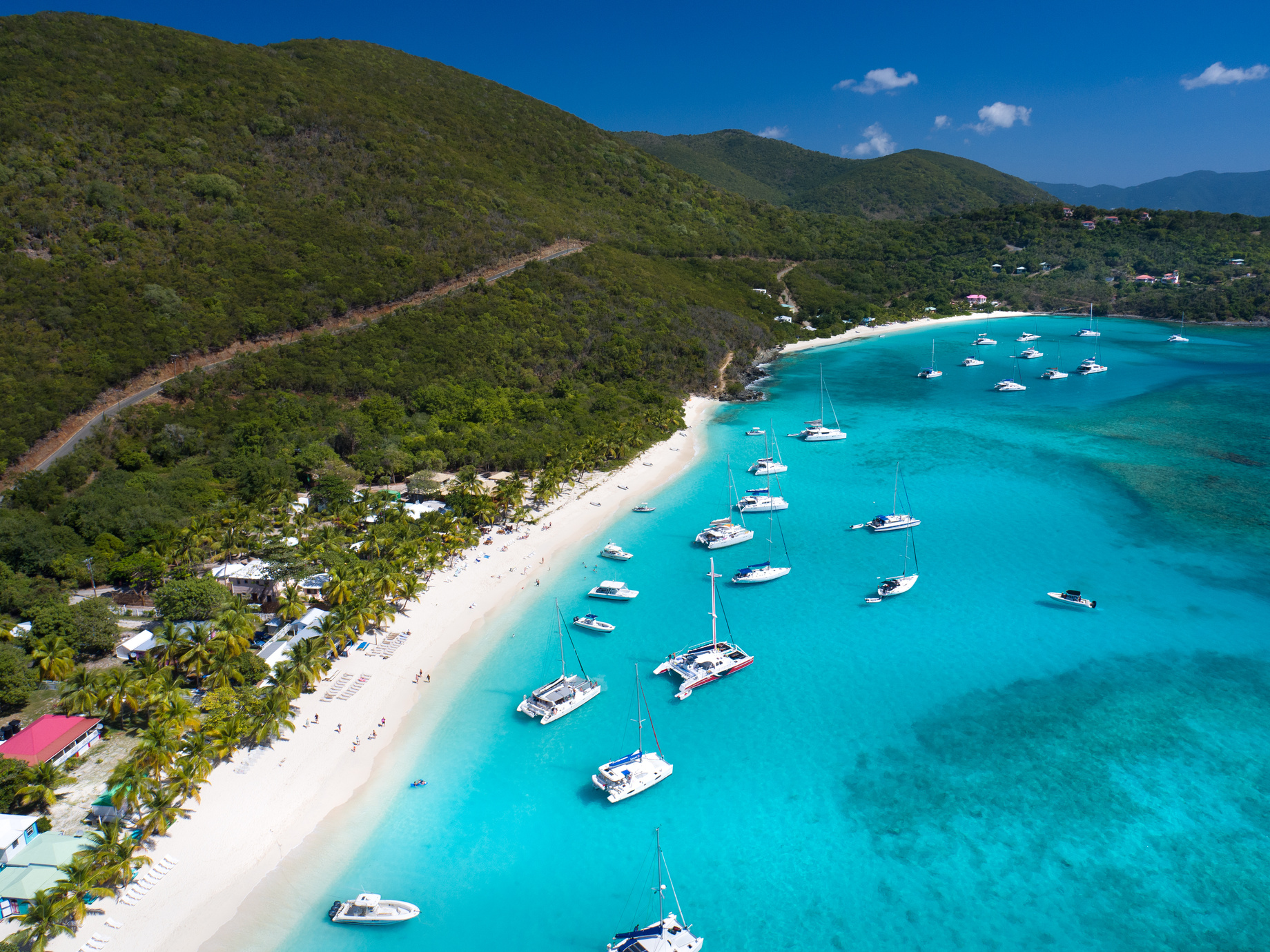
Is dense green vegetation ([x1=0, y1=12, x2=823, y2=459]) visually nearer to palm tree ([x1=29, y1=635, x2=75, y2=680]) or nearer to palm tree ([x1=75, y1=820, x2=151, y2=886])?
palm tree ([x1=29, y1=635, x2=75, y2=680])

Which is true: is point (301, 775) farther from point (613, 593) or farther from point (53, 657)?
point (613, 593)

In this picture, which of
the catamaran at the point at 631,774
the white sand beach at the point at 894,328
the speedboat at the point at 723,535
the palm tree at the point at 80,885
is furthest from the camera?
the white sand beach at the point at 894,328

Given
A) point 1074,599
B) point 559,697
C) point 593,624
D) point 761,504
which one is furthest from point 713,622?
point 1074,599

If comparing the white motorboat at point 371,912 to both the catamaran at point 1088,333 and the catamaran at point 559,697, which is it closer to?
the catamaran at point 559,697

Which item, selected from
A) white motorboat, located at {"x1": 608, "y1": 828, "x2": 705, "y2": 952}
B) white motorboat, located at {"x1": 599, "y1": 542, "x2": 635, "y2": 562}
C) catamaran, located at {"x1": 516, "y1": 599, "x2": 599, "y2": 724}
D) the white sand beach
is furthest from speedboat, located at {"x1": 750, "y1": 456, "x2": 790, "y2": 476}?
the white sand beach

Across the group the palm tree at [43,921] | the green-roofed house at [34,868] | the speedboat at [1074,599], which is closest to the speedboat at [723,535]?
the speedboat at [1074,599]

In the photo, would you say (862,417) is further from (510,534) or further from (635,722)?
(635,722)
